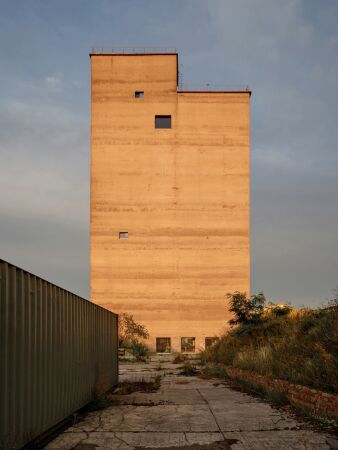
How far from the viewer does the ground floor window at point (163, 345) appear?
4516 centimetres

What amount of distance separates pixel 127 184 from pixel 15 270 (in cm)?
3945

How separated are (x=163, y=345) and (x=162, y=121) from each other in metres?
21.2

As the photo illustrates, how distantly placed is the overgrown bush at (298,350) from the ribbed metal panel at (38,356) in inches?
204

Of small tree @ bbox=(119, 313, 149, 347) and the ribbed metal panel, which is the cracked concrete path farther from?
small tree @ bbox=(119, 313, 149, 347)

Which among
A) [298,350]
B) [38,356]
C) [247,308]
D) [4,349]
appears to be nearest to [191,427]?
[38,356]

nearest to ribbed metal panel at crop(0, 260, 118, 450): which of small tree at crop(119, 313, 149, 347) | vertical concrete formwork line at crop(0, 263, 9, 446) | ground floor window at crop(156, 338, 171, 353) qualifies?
vertical concrete formwork line at crop(0, 263, 9, 446)

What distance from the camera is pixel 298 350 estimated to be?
13609 mm

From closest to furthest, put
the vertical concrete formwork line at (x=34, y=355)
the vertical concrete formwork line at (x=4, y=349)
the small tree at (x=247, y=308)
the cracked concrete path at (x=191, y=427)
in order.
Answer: the vertical concrete formwork line at (x=4, y=349)
the vertical concrete formwork line at (x=34, y=355)
the cracked concrete path at (x=191, y=427)
the small tree at (x=247, y=308)

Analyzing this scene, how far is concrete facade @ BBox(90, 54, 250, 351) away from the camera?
45.6m

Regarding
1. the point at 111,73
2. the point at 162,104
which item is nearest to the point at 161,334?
the point at 162,104

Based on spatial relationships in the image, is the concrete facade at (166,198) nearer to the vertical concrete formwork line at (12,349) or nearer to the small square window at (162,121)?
the small square window at (162,121)

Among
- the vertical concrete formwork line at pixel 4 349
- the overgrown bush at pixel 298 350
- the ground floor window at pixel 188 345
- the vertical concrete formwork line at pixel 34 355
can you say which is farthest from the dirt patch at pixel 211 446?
the ground floor window at pixel 188 345

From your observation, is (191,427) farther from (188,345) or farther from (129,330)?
(188,345)

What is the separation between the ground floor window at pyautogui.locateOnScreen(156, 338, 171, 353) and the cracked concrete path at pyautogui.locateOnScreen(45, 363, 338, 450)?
3119 centimetres
